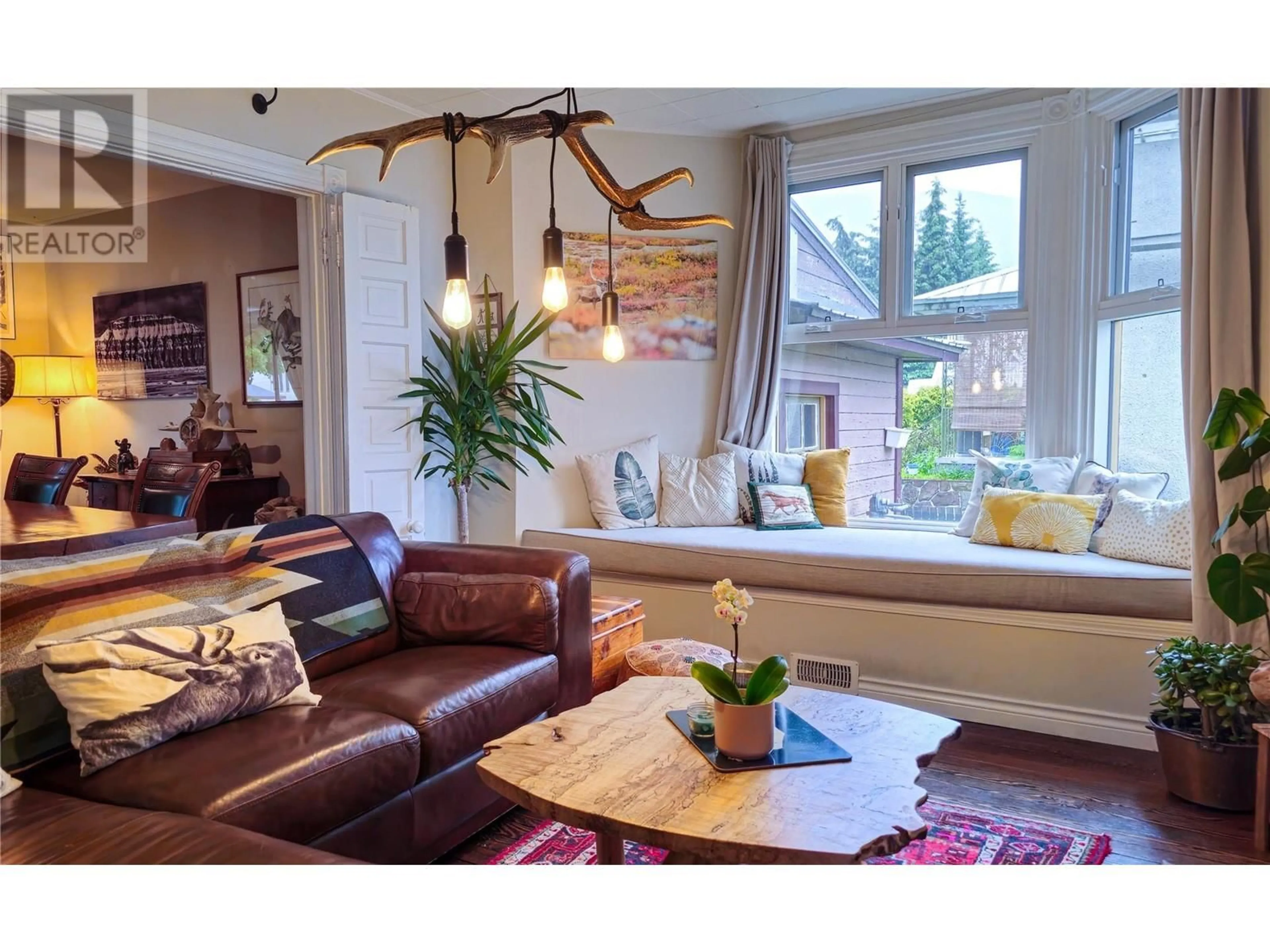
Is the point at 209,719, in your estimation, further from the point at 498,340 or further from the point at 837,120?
the point at 837,120

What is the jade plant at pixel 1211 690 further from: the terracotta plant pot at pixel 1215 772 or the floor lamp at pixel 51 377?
the floor lamp at pixel 51 377

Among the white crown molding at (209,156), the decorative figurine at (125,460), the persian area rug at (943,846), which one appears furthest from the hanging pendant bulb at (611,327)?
the decorative figurine at (125,460)

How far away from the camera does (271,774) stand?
5.46ft

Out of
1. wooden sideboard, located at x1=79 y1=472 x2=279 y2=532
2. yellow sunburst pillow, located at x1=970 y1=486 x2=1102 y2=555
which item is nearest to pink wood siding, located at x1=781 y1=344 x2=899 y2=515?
yellow sunburst pillow, located at x1=970 y1=486 x2=1102 y2=555

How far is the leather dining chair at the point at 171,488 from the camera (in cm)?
344

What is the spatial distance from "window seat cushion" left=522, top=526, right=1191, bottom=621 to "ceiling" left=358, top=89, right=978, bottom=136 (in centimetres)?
213

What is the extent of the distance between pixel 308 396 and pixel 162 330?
2.62m

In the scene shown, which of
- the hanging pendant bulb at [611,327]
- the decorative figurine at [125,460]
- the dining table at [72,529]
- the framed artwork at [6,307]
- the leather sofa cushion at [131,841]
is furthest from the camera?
the framed artwork at [6,307]

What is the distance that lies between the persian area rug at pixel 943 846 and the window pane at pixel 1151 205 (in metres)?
2.34

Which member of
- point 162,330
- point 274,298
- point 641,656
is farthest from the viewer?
point 162,330

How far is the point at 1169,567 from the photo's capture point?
2969 mm

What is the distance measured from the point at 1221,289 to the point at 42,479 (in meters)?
5.06

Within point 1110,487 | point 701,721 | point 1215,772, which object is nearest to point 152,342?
point 701,721

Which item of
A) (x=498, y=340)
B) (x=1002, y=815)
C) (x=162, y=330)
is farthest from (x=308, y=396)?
(x=1002, y=815)
